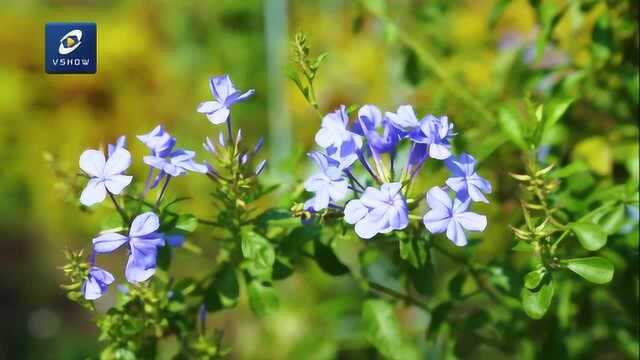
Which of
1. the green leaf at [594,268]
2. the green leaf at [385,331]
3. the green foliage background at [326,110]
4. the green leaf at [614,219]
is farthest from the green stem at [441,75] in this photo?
the green leaf at [594,268]

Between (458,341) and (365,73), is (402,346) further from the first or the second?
(365,73)

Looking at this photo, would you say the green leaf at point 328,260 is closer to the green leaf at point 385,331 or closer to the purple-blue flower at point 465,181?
the green leaf at point 385,331

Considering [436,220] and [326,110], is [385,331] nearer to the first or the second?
[436,220]

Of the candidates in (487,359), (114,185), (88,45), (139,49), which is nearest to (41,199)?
(139,49)

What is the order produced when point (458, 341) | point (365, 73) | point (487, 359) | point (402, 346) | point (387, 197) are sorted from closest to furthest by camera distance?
point (387, 197)
point (402, 346)
point (458, 341)
point (487, 359)
point (365, 73)

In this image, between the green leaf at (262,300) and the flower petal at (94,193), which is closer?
the flower petal at (94,193)

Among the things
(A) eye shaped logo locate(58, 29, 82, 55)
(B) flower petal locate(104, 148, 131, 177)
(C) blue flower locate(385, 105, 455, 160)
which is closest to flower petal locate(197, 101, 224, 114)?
(B) flower petal locate(104, 148, 131, 177)

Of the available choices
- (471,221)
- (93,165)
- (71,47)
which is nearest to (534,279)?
(471,221)
